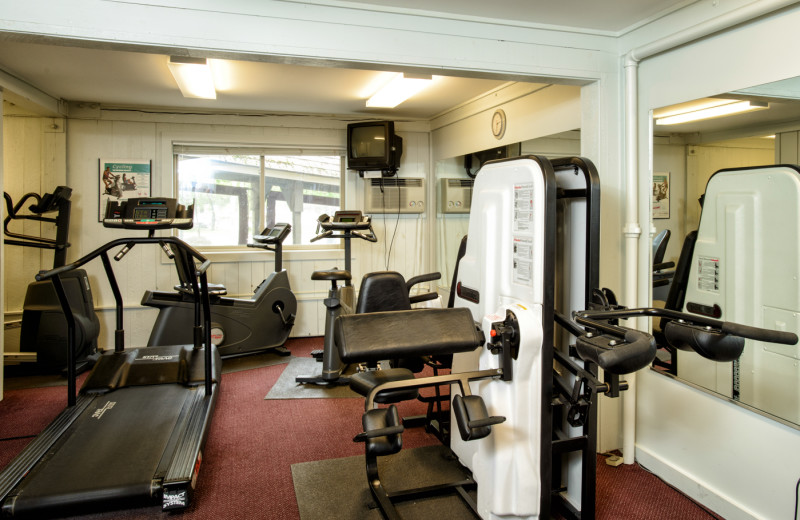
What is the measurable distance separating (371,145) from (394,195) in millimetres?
687

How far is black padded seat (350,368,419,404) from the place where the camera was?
2197 millimetres

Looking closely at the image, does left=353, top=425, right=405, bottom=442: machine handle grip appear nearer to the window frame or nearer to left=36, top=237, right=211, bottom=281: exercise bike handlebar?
left=36, top=237, right=211, bottom=281: exercise bike handlebar

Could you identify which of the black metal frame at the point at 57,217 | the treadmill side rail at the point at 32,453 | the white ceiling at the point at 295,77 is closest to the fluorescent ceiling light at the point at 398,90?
the white ceiling at the point at 295,77

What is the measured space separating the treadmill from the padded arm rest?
1.16 meters

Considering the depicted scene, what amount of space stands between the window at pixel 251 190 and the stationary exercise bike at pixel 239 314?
0.53 meters

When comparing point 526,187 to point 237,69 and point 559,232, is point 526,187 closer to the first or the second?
point 559,232

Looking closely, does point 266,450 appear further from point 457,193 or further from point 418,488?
point 457,193

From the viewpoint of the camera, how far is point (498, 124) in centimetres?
434

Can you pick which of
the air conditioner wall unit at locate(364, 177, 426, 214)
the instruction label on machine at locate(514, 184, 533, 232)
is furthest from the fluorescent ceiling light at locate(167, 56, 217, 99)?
the instruction label on machine at locate(514, 184, 533, 232)

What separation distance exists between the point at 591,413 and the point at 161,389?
8.88ft

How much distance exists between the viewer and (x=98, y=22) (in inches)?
85.8

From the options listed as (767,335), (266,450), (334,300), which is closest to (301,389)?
(334,300)

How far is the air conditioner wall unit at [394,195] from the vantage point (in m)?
5.83

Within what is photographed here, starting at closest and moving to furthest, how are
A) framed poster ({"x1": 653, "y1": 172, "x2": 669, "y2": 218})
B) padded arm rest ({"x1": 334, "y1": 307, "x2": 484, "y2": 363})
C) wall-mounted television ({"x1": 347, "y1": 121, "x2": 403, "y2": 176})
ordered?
padded arm rest ({"x1": 334, "y1": 307, "x2": 484, "y2": 363}), framed poster ({"x1": 653, "y1": 172, "x2": 669, "y2": 218}), wall-mounted television ({"x1": 347, "y1": 121, "x2": 403, "y2": 176})
